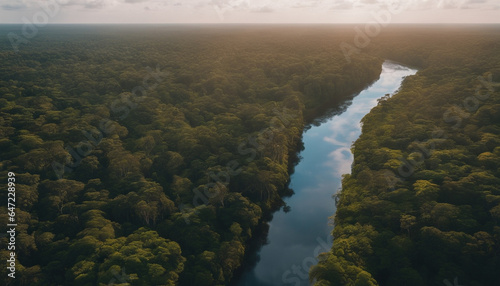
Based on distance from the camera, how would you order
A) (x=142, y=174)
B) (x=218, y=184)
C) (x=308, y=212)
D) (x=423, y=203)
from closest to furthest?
(x=423, y=203) < (x=218, y=184) < (x=142, y=174) < (x=308, y=212)

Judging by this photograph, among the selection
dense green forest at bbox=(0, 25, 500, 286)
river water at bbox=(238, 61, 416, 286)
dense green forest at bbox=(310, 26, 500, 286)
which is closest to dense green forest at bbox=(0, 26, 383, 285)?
dense green forest at bbox=(0, 25, 500, 286)

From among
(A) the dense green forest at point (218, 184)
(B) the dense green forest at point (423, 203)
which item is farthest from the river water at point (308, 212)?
(B) the dense green forest at point (423, 203)

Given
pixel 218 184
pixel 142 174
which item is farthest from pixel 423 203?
pixel 142 174

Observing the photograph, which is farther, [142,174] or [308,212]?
[308,212]

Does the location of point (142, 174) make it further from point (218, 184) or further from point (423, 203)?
point (423, 203)

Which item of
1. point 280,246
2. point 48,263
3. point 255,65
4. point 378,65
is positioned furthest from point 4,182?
point 378,65

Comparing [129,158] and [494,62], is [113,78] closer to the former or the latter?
[129,158]
